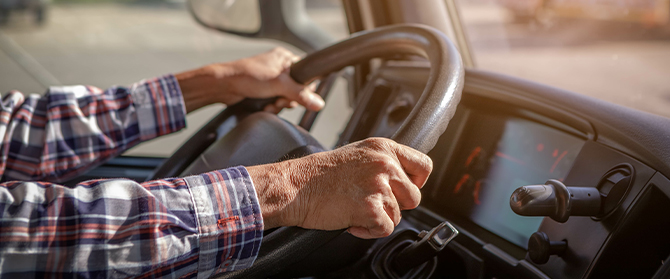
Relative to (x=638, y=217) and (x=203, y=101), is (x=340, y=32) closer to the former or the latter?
(x=203, y=101)

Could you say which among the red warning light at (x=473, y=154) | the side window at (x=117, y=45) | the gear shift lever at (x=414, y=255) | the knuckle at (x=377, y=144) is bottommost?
the side window at (x=117, y=45)

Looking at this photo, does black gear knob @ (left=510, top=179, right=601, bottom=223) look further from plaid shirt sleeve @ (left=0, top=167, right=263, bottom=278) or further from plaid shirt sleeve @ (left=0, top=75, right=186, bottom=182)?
plaid shirt sleeve @ (left=0, top=75, right=186, bottom=182)

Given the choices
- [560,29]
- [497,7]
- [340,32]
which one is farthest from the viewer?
[340,32]

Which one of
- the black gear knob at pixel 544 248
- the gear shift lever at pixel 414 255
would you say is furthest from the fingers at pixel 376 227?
the black gear knob at pixel 544 248

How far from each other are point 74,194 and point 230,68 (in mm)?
704

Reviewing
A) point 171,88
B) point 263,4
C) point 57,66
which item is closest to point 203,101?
point 171,88

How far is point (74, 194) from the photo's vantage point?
2.28 ft

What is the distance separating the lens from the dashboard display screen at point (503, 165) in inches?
40.6

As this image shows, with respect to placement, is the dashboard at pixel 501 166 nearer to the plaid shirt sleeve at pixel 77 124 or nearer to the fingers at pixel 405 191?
the fingers at pixel 405 191

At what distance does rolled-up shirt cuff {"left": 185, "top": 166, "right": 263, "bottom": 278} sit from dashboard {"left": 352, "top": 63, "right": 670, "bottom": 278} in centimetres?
50

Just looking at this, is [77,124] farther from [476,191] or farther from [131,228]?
[476,191]

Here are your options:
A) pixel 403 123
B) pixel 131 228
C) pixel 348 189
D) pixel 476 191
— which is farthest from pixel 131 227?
pixel 476 191

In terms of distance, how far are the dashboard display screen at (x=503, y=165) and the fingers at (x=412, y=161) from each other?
1.30ft

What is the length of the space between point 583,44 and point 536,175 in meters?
0.65
